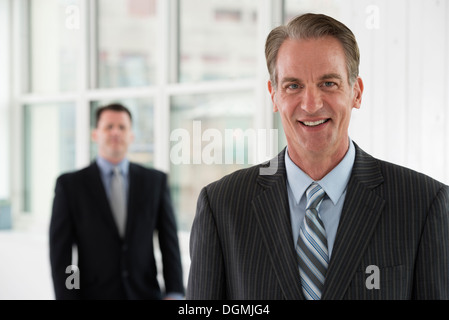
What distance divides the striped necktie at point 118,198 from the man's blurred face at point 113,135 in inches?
3.3

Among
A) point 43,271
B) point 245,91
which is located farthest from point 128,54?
point 43,271

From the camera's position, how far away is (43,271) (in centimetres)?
404

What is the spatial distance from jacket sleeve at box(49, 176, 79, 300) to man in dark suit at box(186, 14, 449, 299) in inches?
54.3

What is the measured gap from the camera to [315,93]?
41.3 inches

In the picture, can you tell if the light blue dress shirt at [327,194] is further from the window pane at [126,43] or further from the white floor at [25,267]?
the white floor at [25,267]

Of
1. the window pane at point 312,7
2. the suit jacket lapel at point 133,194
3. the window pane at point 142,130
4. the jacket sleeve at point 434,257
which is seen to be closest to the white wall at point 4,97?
the window pane at point 142,130

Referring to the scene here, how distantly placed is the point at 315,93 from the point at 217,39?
2.16 m

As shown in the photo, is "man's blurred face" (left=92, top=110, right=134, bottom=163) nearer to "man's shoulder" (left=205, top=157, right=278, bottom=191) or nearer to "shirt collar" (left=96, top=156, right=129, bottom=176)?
"shirt collar" (left=96, top=156, right=129, bottom=176)

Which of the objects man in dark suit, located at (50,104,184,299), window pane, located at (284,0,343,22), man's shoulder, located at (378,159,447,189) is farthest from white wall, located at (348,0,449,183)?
man's shoulder, located at (378,159,447,189)

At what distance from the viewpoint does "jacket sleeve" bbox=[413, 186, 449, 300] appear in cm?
96

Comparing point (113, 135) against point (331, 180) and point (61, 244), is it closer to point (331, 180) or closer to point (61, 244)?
point (61, 244)

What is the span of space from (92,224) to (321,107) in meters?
1.66
